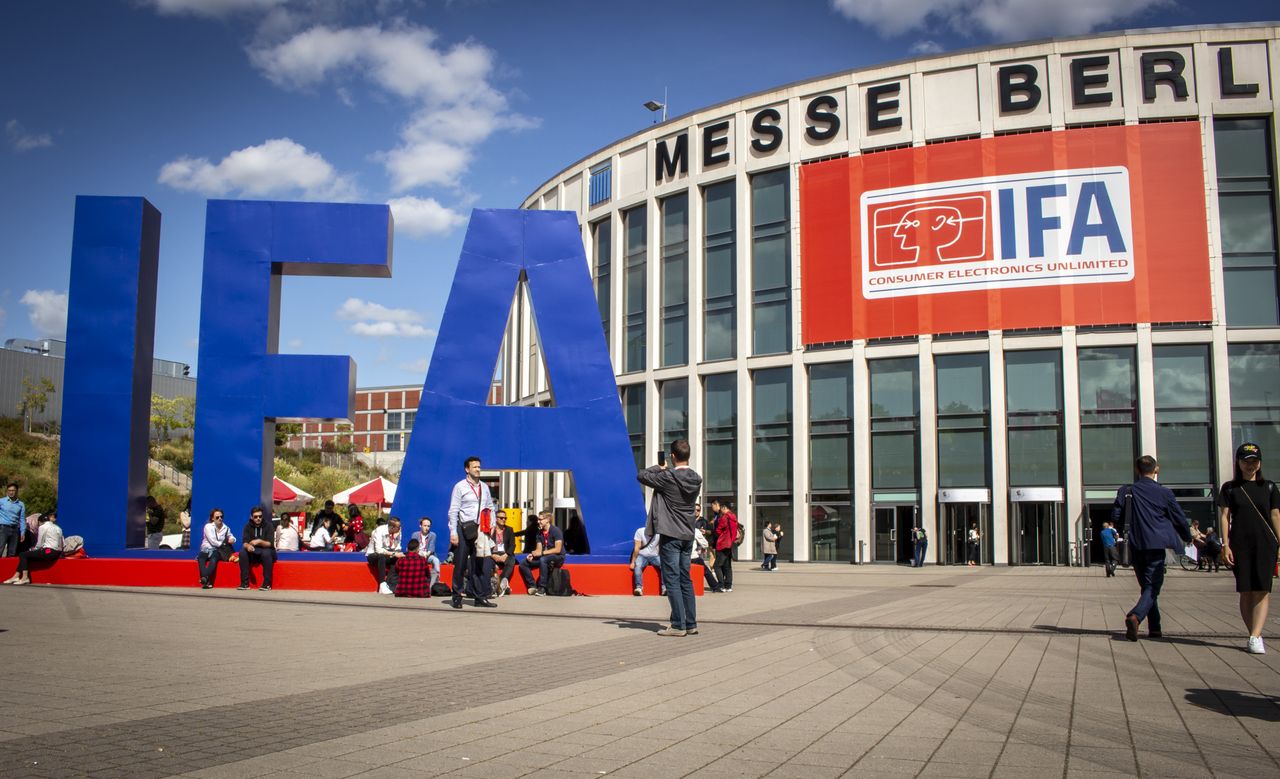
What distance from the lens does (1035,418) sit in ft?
115

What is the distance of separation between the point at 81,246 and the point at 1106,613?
51.5 feet

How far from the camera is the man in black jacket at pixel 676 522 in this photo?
9461mm

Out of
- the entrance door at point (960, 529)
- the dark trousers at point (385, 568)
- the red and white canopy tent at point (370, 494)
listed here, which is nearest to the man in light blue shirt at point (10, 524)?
the dark trousers at point (385, 568)

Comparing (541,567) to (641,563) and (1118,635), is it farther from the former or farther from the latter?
(1118,635)

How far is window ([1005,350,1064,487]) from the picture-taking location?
3462cm

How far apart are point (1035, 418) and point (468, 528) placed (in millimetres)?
27501

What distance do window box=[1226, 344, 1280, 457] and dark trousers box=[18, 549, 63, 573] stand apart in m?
33.9

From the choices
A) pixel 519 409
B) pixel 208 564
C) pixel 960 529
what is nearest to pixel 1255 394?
pixel 960 529

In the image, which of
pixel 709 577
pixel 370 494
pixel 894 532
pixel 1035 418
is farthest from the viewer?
pixel 894 532

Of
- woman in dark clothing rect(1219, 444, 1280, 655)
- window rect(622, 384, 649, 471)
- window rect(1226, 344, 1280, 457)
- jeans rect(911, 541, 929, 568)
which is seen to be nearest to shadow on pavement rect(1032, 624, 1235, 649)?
woman in dark clothing rect(1219, 444, 1280, 655)

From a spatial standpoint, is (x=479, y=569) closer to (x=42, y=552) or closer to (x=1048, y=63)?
(x=42, y=552)

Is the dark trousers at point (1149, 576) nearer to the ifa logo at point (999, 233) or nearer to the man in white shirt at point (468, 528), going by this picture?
the man in white shirt at point (468, 528)

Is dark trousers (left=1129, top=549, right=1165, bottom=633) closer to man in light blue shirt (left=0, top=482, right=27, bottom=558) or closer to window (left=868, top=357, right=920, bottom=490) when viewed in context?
man in light blue shirt (left=0, top=482, right=27, bottom=558)

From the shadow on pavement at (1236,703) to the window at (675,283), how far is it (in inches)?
1395
